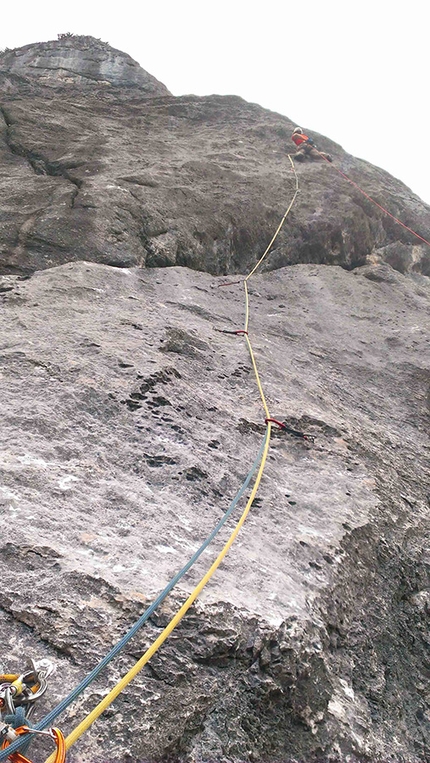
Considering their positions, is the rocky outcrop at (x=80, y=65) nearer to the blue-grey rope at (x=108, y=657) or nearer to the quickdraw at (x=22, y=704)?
the blue-grey rope at (x=108, y=657)

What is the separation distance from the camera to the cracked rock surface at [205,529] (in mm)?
1805

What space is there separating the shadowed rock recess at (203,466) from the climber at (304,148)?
2.20m

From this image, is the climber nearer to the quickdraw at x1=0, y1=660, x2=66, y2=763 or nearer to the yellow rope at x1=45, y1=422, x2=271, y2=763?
the yellow rope at x1=45, y1=422, x2=271, y2=763

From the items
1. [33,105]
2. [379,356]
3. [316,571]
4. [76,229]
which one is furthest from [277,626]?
[33,105]

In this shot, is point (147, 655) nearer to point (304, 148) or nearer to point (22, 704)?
point (22, 704)

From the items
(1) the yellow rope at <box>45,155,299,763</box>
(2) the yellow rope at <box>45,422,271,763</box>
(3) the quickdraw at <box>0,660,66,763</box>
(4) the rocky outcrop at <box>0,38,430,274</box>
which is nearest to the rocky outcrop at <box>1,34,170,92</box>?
(4) the rocky outcrop at <box>0,38,430,274</box>

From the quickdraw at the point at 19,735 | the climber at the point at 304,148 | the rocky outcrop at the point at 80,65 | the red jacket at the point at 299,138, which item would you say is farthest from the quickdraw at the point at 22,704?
the rocky outcrop at the point at 80,65

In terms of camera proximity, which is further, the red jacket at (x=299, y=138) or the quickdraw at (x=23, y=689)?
the red jacket at (x=299, y=138)

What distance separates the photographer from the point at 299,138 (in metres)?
9.23

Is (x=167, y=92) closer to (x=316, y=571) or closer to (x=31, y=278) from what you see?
(x=31, y=278)

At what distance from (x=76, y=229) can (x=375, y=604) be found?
437cm

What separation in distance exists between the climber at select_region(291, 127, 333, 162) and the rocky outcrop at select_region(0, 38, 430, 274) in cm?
20

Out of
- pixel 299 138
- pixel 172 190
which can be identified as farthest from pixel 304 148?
pixel 172 190

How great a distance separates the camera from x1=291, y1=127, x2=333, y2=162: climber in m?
9.03
